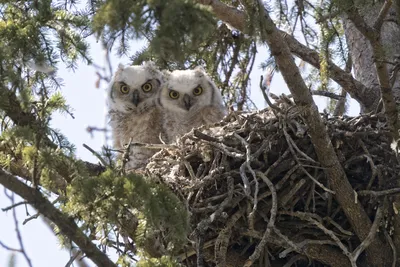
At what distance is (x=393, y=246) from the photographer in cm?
316

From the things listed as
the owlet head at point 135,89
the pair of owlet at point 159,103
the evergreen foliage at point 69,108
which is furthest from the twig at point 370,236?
the owlet head at point 135,89

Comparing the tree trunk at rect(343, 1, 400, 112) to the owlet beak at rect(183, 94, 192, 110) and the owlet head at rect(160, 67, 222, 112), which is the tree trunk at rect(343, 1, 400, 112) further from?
the owlet beak at rect(183, 94, 192, 110)

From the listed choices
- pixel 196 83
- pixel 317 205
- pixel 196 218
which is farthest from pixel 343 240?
pixel 196 83

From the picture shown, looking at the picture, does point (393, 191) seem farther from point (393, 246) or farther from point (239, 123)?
point (239, 123)

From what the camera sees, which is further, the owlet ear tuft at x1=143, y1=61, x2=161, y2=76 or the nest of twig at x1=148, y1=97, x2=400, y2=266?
the owlet ear tuft at x1=143, y1=61, x2=161, y2=76

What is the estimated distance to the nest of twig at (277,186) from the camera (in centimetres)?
310

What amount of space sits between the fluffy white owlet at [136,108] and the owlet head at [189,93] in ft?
0.32

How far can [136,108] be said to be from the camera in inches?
188

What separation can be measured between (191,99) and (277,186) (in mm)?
1709

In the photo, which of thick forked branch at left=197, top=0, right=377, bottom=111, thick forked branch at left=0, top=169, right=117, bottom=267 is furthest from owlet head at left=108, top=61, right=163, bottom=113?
thick forked branch at left=0, top=169, right=117, bottom=267

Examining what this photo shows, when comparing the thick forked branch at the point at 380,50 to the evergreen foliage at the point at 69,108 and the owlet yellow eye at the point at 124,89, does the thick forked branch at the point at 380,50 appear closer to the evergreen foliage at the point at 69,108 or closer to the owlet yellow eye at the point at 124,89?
the evergreen foliage at the point at 69,108

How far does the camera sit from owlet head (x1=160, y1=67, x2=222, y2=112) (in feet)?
15.4

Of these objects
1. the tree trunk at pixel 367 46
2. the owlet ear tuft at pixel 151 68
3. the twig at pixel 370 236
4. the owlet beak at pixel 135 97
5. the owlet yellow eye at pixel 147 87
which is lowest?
the twig at pixel 370 236

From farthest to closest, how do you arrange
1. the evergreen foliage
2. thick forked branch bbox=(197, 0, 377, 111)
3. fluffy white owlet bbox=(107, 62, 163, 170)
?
1. fluffy white owlet bbox=(107, 62, 163, 170)
2. thick forked branch bbox=(197, 0, 377, 111)
3. the evergreen foliage
